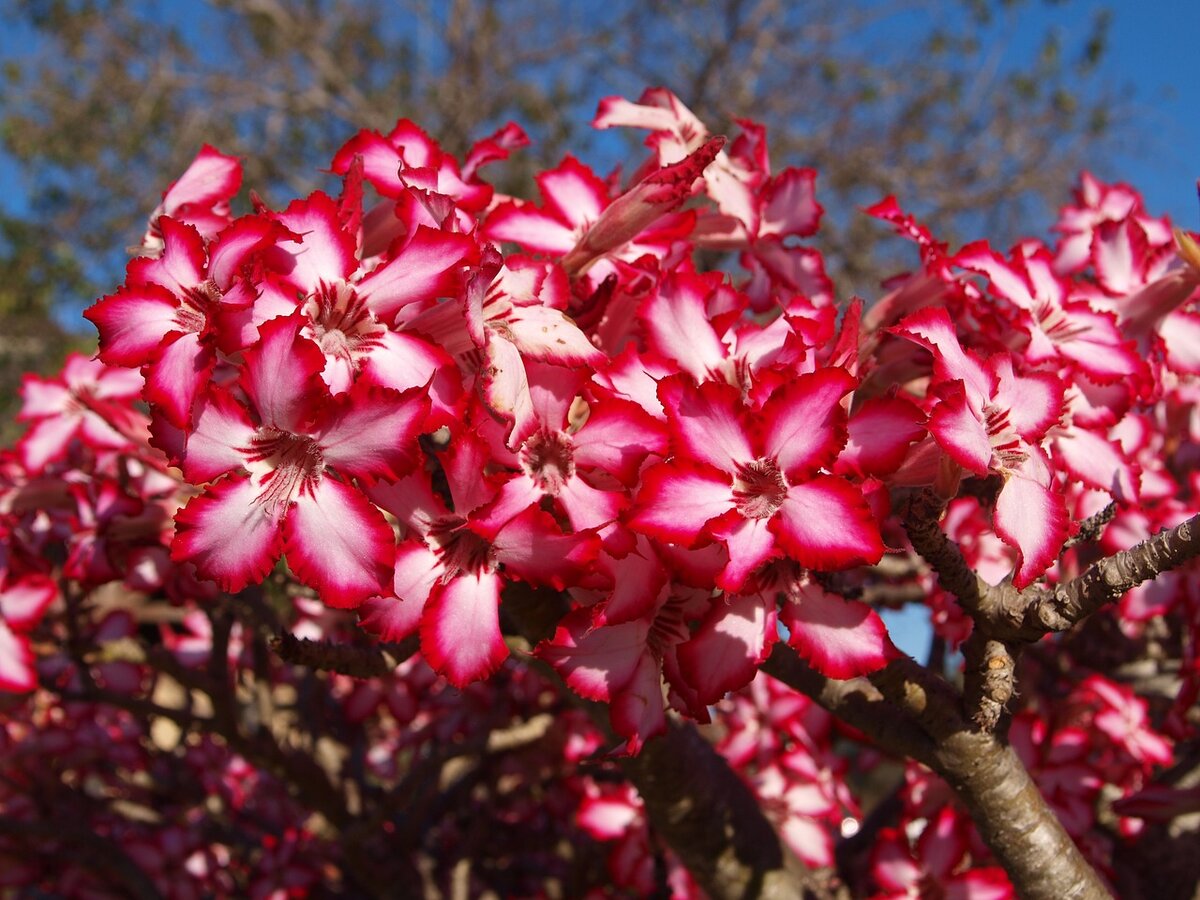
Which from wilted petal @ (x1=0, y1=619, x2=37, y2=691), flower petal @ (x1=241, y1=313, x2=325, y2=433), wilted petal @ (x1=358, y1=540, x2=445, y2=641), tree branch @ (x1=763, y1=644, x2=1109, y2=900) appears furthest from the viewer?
wilted petal @ (x1=0, y1=619, x2=37, y2=691)

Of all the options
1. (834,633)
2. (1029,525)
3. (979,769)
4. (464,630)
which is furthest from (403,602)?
(979,769)

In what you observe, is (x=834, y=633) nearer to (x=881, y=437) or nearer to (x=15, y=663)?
(x=881, y=437)

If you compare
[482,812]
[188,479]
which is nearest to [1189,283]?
[188,479]

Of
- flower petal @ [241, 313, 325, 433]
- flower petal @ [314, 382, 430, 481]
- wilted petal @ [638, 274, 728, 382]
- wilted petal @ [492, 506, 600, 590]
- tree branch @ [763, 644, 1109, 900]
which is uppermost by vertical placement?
wilted petal @ [638, 274, 728, 382]

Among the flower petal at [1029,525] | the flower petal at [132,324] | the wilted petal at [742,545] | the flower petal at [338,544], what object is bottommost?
the flower petal at [1029,525]

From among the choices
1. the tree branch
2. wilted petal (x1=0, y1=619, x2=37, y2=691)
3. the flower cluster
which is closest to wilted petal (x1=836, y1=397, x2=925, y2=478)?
the flower cluster

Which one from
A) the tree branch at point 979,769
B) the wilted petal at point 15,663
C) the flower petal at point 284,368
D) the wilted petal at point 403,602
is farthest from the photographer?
the wilted petal at point 15,663

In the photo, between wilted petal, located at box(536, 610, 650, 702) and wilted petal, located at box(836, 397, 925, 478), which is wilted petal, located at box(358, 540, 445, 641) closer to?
wilted petal, located at box(536, 610, 650, 702)

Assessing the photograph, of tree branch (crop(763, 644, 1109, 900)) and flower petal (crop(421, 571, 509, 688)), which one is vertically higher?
flower petal (crop(421, 571, 509, 688))

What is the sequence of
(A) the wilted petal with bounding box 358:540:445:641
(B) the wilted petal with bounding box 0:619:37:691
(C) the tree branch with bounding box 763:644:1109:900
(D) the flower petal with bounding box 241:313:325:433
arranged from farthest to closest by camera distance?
(B) the wilted petal with bounding box 0:619:37:691 < (C) the tree branch with bounding box 763:644:1109:900 < (A) the wilted petal with bounding box 358:540:445:641 < (D) the flower petal with bounding box 241:313:325:433

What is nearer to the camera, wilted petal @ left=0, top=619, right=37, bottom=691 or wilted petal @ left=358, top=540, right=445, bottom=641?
wilted petal @ left=358, top=540, right=445, bottom=641

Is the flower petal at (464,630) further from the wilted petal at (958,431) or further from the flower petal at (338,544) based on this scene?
the wilted petal at (958,431)

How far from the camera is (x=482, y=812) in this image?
300cm

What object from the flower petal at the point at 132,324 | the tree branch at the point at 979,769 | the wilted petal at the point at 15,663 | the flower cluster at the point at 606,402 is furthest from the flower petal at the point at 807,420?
the wilted petal at the point at 15,663
